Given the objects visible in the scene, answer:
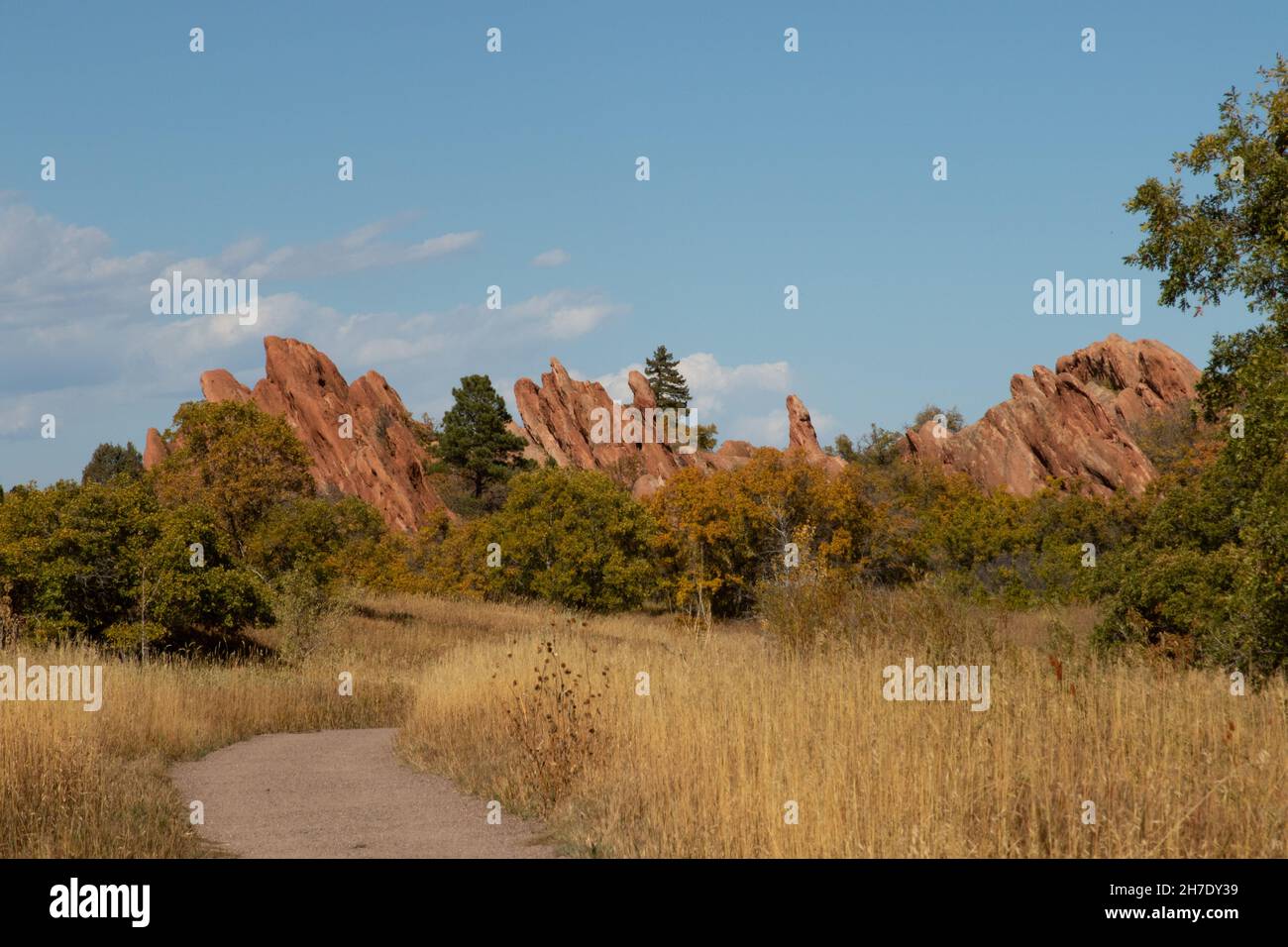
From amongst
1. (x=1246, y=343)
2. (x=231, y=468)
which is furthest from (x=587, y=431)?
(x=1246, y=343)

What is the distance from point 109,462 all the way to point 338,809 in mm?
92680

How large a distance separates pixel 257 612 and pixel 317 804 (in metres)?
16.8

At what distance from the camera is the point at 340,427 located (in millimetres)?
94375

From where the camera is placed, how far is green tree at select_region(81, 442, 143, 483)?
90812mm

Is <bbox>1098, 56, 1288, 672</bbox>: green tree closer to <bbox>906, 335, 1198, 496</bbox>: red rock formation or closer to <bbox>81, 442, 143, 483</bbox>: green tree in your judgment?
<bbox>906, 335, 1198, 496</bbox>: red rock formation

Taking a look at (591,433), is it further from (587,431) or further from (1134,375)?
(1134,375)

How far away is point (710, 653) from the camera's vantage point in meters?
12.3

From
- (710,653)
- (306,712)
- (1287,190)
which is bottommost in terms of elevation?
(306,712)

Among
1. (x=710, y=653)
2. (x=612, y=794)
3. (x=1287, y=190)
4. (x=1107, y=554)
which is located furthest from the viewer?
(x=1107, y=554)

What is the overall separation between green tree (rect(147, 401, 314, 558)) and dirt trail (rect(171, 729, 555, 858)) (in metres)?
23.2

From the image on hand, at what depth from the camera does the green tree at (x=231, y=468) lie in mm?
35719

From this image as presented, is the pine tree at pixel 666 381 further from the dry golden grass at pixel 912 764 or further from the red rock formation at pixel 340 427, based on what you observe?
the dry golden grass at pixel 912 764
